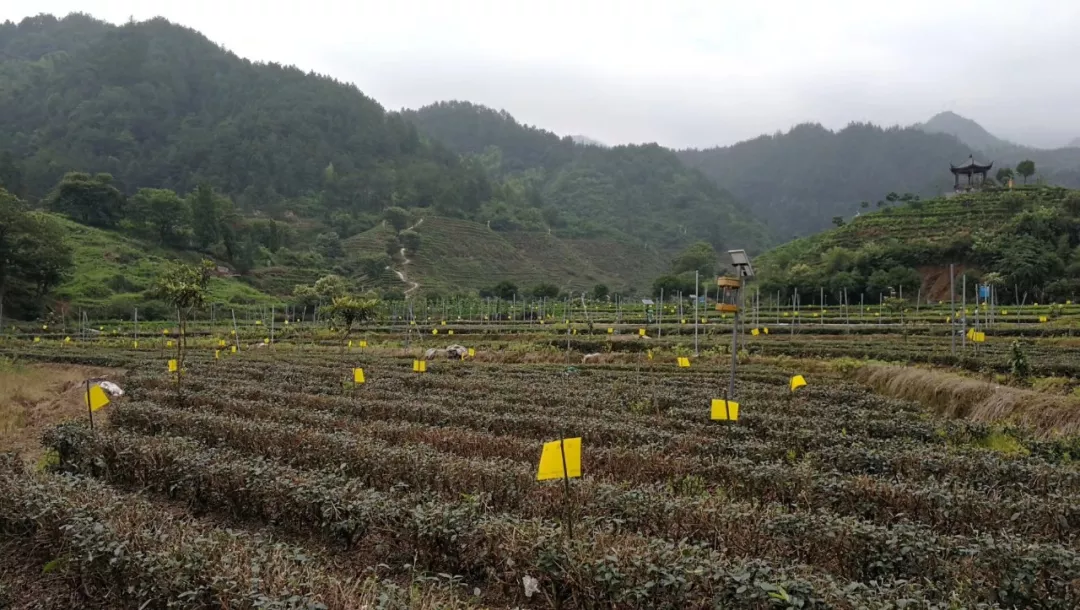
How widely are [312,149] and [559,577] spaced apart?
147085 mm

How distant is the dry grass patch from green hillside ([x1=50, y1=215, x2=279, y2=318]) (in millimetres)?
30833

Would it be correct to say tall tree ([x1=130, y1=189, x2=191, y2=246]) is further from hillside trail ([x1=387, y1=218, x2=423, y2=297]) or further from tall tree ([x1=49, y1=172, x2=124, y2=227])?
hillside trail ([x1=387, y1=218, x2=423, y2=297])

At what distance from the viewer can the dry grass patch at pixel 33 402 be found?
462 inches

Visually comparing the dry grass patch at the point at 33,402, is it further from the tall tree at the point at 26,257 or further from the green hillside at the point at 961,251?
the green hillside at the point at 961,251

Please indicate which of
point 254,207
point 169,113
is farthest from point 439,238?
point 169,113

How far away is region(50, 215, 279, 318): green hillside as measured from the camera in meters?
57.4

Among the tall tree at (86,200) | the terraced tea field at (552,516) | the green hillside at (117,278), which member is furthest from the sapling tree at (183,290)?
the tall tree at (86,200)

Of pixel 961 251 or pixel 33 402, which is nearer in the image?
pixel 33 402

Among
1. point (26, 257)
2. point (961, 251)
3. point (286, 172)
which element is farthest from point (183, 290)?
point (286, 172)

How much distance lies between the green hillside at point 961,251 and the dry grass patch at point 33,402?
5784 cm

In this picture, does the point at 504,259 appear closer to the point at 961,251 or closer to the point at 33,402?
the point at 961,251

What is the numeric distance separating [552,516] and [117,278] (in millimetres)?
70396

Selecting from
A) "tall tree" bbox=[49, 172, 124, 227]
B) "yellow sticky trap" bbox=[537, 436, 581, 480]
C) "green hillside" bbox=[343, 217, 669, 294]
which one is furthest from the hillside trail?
"yellow sticky trap" bbox=[537, 436, 581, 480]

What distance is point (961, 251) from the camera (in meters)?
60.9
